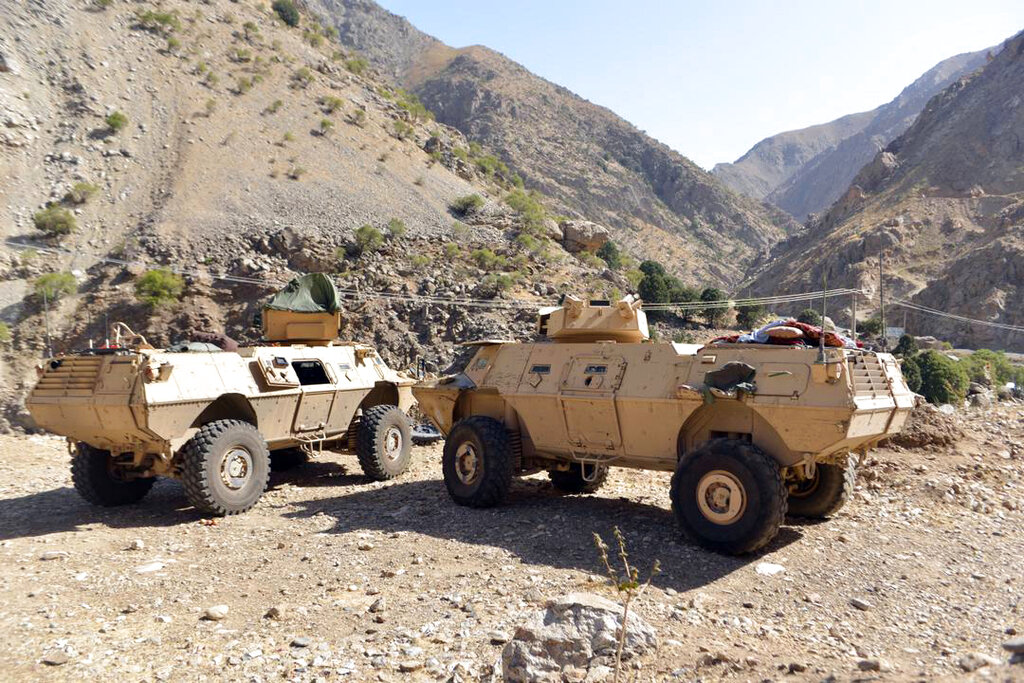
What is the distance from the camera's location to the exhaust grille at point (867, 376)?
6410 millimetres

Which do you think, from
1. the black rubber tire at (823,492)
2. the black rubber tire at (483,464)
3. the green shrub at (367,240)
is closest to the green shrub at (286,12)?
the green shrub at (367,240)

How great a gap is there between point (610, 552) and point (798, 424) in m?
1.95

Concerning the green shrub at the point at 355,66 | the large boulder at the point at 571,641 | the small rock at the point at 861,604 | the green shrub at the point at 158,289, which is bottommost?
the small rock at the point at 861,604

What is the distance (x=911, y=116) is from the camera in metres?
144

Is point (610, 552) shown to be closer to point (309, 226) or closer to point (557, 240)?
point (309, 226)

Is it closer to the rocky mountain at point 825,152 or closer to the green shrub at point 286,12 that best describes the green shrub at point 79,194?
the green shrub at point 286,12

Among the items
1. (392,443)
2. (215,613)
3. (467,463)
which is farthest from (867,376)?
(392,443)

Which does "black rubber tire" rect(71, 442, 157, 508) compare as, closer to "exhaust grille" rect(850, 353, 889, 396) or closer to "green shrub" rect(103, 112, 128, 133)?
"exhaust grille" rect(850, 353, 889, 396)

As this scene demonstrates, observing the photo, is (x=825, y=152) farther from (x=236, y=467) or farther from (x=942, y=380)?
(x=236, y=467)

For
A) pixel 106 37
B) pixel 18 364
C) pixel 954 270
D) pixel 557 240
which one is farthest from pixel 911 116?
pixel 18 364

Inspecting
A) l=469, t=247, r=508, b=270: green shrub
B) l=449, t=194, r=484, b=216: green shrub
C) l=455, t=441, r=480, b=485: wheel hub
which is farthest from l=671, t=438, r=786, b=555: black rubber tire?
l=449, t=194, r=484, b=216: green shrub

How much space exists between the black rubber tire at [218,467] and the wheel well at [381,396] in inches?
92.9

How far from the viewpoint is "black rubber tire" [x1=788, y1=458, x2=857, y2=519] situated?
7617 millimetres

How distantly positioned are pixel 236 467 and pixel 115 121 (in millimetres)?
30327
